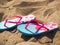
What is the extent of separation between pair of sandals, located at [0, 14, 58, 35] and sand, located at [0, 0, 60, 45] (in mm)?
42

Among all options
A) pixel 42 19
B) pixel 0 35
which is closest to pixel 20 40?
pixel 0 35

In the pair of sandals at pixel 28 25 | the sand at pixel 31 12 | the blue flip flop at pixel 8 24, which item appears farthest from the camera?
the blue flip flop at pixel 8 24

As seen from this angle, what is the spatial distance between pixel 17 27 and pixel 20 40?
209 mm

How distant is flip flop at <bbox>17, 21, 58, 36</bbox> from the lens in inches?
64.0

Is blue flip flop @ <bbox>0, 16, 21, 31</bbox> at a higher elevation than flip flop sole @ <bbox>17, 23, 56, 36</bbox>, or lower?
lower

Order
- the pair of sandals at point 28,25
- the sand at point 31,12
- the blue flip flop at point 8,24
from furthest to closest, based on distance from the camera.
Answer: the blue flip flop at point 8,24
the pair of sandals at point 28,25
the sand at point 31,12

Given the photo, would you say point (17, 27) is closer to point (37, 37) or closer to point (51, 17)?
point (37, 37)

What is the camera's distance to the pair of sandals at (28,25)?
1.64 metres

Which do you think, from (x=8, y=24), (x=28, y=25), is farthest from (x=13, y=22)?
(x=28, y=25)

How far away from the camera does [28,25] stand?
5.75 feet

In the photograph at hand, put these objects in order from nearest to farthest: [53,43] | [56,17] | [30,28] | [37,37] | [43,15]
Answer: [53,43] → [37,37] → [30,28] → [56,17] → [43,15]

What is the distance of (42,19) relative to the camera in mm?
1876

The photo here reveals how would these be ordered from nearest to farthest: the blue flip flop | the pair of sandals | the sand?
the sand → the pair of sandals → the blue flip flop

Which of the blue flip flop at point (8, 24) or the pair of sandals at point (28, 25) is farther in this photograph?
the blue flip flop at point (8, 24)
